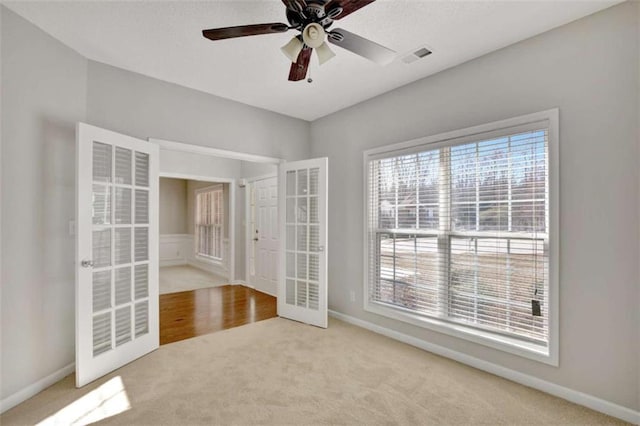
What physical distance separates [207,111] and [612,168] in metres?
3.66

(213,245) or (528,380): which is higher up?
(213,245)

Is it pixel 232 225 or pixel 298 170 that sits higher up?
pixel 298 170

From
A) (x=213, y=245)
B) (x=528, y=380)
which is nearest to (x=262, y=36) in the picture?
(x=528, y=380)

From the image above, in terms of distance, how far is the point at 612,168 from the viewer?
6.77 feet

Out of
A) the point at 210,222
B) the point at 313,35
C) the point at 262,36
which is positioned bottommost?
the point at 210,222

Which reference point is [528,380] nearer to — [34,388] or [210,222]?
[34,388]

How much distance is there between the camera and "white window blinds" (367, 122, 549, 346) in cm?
243

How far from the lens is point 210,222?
301 inches

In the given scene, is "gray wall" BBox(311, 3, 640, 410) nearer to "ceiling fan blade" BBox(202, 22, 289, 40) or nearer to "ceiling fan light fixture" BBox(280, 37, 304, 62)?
"ceiling fan light fixture" BBox(280, 37, 304, 62)

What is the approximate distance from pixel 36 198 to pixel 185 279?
4530 millimetres

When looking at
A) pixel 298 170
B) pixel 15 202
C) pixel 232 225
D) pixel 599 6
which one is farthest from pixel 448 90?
pixel 232 225

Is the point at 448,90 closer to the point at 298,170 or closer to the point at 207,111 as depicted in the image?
the point at 298,170

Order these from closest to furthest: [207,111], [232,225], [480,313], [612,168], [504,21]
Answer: [612,168], [504,21], [480,313], [207,111], [232,225]

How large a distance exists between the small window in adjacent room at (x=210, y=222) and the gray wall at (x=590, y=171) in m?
5.83
